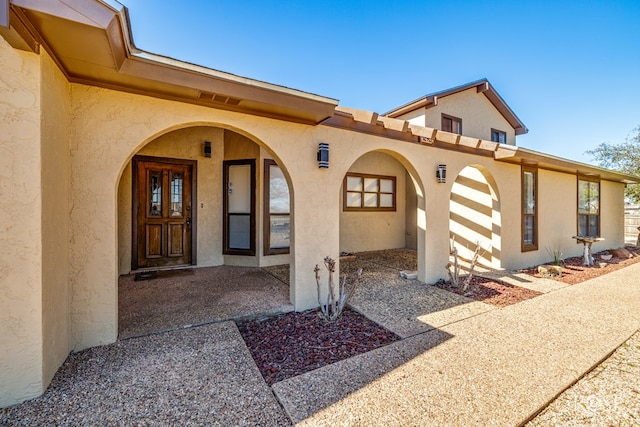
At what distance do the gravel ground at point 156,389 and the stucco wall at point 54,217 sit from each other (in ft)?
0.91

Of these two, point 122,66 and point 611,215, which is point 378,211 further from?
point 611,215

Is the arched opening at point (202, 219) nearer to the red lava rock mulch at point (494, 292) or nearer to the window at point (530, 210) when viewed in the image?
the red lava rock mulch at point (494, 292)

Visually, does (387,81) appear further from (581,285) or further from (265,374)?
(265,374)

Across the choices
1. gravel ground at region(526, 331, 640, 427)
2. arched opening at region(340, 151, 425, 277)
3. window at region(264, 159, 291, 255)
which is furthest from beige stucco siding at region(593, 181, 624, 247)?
window at region(264, 159, 291, 255)

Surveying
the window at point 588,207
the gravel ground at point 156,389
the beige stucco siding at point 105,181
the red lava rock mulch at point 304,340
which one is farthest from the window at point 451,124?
the gravel ground at point 156,389

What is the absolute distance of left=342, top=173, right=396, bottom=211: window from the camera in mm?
9359

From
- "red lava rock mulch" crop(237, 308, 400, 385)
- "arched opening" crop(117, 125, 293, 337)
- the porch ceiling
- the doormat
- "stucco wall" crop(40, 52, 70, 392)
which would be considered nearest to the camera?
the porch ceiling

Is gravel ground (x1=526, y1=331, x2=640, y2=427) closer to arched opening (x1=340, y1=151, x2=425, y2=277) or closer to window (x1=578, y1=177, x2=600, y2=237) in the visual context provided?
arched opening (x1=340, y1=151, x2=425, y2=277)

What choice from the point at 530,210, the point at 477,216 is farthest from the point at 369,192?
the point at 530,210

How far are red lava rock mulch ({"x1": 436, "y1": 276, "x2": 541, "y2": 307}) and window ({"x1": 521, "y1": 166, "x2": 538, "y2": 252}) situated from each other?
2.91 metres

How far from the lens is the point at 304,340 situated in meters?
3.43

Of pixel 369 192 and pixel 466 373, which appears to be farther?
pixel 369 192

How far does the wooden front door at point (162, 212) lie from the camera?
20.2 ft

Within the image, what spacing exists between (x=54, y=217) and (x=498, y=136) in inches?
552
